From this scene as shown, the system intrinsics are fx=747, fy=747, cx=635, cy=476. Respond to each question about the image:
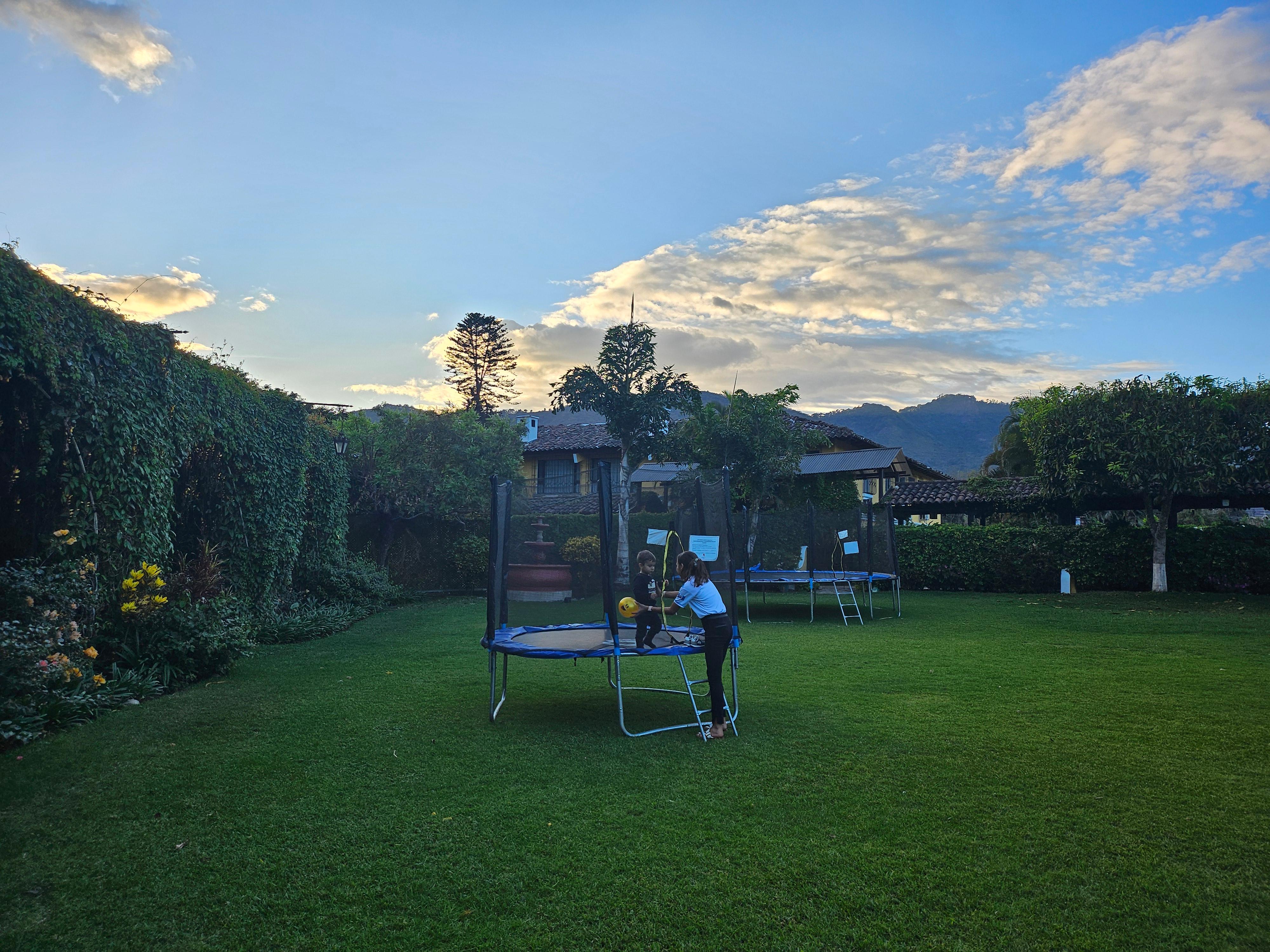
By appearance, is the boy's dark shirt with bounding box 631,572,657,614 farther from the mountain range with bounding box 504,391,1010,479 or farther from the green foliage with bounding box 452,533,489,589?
the mountain range with bounding box 504,391,1010,479

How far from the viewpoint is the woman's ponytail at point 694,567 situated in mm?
5023

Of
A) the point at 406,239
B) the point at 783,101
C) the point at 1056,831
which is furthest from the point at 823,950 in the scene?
the point at 406,239

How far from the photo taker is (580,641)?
5.61 m

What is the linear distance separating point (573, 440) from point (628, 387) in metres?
10.5

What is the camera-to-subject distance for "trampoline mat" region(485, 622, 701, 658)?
506 centimetres

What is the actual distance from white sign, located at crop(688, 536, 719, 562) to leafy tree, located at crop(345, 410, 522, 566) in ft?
38.5

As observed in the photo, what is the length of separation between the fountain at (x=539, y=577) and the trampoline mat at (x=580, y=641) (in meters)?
0.28

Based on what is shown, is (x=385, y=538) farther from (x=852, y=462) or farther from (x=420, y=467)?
(x=852, y=462)

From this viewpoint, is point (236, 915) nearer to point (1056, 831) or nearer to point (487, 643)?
point (487, 643)

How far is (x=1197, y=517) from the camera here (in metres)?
29.7

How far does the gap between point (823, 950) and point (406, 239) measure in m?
11.2

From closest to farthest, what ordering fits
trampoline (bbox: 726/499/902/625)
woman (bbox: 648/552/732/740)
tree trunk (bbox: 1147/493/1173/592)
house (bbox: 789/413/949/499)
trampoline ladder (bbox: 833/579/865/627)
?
woman (bbox: 648/552/732/740)
trampoline ladder (bbox: 833/579/865/627)
trampoline (bbox: 726/499/902/625)
tree trunk (bbox: 1147/493/1173/592)
house (bbox: 789/413/949/499)

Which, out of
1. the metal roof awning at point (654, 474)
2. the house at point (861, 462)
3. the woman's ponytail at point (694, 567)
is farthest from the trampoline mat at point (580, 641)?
the metal roof awning at point (654, 474)

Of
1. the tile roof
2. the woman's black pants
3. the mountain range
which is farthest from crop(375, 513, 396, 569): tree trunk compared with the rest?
the mountain range
